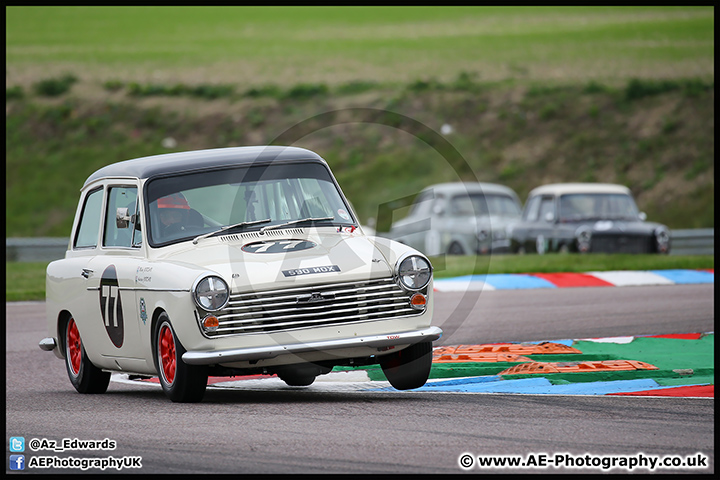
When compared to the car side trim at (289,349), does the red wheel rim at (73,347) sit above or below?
below

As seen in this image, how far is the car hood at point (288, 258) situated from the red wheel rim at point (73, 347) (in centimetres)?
168

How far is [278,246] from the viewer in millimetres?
7504

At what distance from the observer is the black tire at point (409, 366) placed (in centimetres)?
761

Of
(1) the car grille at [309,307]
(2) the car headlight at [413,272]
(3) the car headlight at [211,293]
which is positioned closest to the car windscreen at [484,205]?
(2) the car headlight at [413,272]

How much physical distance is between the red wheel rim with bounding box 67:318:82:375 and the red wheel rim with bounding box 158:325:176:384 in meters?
1.61

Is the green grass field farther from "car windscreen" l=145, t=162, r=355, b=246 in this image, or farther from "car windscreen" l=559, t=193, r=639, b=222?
"car windscreen" l=145, t=162, r=355, b=246

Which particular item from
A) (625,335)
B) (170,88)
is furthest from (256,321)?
(170,88)

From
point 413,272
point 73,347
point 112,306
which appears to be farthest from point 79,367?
point 413,272

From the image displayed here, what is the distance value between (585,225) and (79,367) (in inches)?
524

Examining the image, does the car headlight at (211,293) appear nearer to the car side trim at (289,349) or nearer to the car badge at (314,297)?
the car side trim at (289,349)

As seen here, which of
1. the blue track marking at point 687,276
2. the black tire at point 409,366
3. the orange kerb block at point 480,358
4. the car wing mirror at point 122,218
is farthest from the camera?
the blue track marking at point 687,276

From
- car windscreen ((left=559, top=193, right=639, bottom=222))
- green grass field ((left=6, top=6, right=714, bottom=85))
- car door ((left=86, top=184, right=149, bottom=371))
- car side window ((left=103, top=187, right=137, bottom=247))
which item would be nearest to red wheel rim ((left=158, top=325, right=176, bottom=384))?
car door ((left=86, top=184, right=149, bottom=371))

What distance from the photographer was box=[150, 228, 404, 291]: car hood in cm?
709

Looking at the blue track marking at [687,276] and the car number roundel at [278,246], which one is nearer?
the car number roundel at [278,246]
